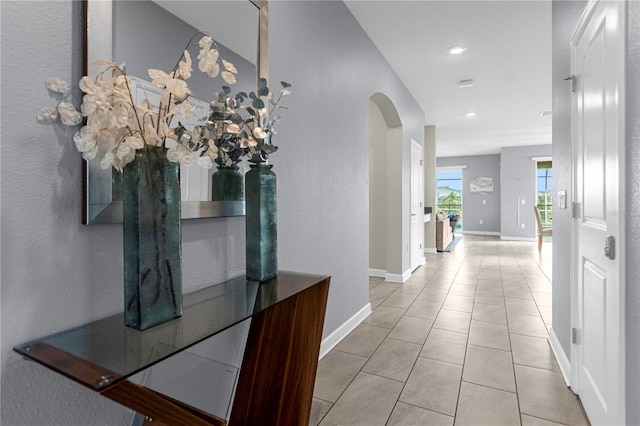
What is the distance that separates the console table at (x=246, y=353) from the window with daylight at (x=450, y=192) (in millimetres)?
12084

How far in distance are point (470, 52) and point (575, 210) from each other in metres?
2.48

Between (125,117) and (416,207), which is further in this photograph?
(416,207)

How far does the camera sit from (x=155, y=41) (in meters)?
1.20

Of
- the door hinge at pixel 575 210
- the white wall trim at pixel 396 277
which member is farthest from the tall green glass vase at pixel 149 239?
the white wall trim at pixel 396 277

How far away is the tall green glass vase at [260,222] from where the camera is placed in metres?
1.38

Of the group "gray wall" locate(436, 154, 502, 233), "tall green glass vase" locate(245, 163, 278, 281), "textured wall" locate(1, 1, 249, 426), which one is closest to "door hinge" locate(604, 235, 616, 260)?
"tall green glass vase" locate(245, 163, 278, 281)

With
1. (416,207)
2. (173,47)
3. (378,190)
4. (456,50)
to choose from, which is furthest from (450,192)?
(173,47)

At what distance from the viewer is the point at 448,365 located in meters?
2.29

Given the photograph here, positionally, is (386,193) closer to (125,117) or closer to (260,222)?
(260,222)

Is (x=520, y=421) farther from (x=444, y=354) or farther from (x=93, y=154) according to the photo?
(x=93, y=154)

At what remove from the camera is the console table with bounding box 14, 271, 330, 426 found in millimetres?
766

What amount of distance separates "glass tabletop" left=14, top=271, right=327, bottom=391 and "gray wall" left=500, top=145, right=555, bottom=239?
A: 10.2 metres

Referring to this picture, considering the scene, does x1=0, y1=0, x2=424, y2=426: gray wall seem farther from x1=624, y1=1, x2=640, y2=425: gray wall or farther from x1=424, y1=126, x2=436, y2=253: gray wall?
x1=424, y1=126, x2=436, y2=253: gray wall

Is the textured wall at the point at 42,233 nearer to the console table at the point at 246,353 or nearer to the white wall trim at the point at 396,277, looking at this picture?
the console table at the point at 246,353
